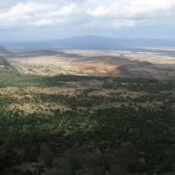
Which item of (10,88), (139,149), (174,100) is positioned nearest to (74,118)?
(139,149)

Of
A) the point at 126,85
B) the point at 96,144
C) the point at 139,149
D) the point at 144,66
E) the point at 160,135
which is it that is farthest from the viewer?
the point at 144,66

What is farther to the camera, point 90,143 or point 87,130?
point 87,130

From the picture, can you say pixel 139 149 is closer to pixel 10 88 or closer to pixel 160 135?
pixel 160 135

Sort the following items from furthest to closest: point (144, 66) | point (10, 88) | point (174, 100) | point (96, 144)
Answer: point (144, 66), point (10, 88), point (174, 100), point (96, 144)

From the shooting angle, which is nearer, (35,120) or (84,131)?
(84,131)

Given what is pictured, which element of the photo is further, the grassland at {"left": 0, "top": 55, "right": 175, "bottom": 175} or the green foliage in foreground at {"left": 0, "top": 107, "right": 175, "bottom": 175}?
the grassland at {"left": 0, "top": 55, "right": 175, "bottom": 175}

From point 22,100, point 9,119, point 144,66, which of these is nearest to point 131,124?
point 9,119

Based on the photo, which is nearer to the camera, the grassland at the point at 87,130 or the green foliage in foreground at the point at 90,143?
the green foliage in foreground at the point at 90,143
